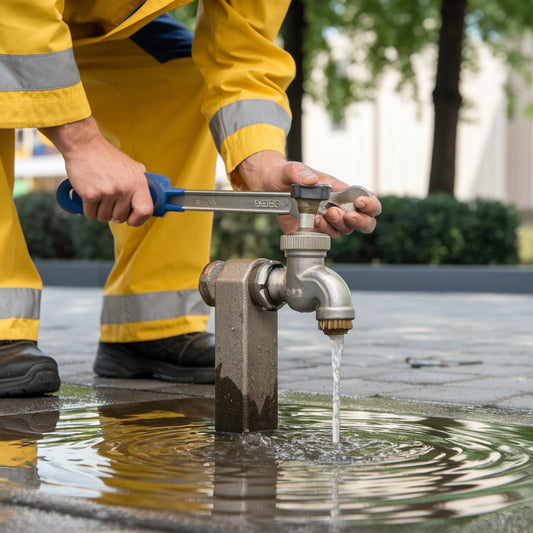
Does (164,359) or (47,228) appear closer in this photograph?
(164,359)

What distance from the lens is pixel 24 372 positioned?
2893mm

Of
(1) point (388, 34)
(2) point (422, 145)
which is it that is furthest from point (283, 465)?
(2) point (422, 145)

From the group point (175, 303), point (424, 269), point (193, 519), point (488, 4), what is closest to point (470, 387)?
point (175, 303)

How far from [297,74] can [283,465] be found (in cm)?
1103

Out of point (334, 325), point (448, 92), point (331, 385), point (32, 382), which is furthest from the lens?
point (448, 92)

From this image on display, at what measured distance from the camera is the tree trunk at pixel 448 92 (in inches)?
489

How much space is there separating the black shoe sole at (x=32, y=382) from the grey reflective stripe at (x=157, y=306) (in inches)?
22.2

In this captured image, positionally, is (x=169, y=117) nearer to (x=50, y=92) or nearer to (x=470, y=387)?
(x=50, y=92)

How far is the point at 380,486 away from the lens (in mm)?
1747

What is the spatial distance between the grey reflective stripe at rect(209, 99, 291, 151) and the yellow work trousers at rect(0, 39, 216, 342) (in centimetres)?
63

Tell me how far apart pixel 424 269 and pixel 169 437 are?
27.3 feet

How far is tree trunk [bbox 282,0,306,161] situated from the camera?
13023 mm

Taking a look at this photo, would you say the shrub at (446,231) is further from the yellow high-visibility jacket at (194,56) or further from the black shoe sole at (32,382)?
the black shoe sole at (32,382)

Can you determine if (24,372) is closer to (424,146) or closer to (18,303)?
(18,303)
